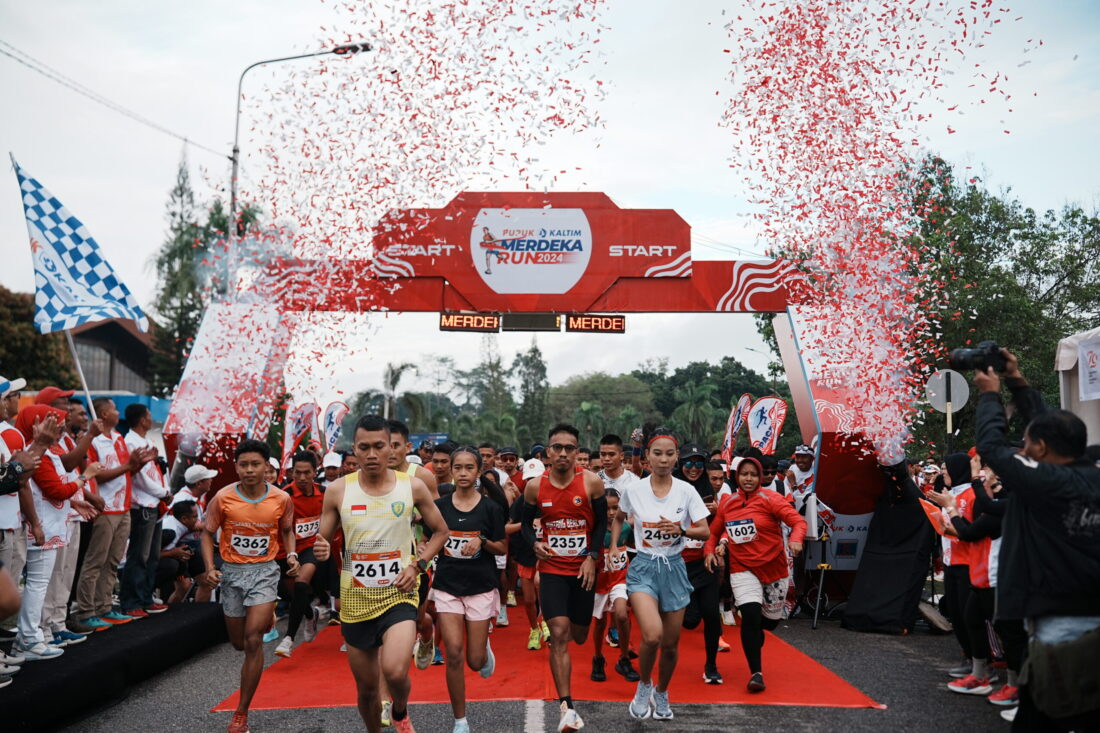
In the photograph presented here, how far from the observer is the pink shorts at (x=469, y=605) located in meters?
6.66

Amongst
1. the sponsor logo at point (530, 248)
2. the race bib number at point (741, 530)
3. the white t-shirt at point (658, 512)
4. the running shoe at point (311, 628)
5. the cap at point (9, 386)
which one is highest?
the sponsor logo at point (530, 248)

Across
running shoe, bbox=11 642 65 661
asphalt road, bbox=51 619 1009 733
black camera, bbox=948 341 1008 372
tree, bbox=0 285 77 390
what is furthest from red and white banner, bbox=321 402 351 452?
tree, bbox=0 285 77 390

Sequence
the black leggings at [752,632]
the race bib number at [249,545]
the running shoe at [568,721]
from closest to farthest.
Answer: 1. the running shoe at [568,721]
2. the race bib number at [249,545]
3. the black leggings at [752,632]

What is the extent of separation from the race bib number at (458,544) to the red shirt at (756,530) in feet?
7.61

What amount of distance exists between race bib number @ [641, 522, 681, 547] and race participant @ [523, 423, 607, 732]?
339 millimetres

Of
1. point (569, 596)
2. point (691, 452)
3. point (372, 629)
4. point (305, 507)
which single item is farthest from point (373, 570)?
point (691, 452)

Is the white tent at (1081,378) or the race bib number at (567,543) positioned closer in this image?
the race bib number at (567,543)

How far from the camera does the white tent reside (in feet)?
27.7

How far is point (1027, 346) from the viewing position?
78.9 feet

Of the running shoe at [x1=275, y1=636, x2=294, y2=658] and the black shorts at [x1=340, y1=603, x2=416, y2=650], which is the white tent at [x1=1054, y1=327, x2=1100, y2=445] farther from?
the running shoe at [x1=275, y1=636, x2=294, y2=658]

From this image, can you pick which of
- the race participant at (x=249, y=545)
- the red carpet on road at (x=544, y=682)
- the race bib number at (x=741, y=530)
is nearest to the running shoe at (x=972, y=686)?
the red carpet on road at (x=544, y=682)

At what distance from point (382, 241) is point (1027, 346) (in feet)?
60.1

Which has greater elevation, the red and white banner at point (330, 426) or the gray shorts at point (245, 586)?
the red and white banner at point (330, 426)

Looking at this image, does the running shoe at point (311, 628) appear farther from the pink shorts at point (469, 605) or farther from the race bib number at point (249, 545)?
the pink shorts at point (469, 605)
